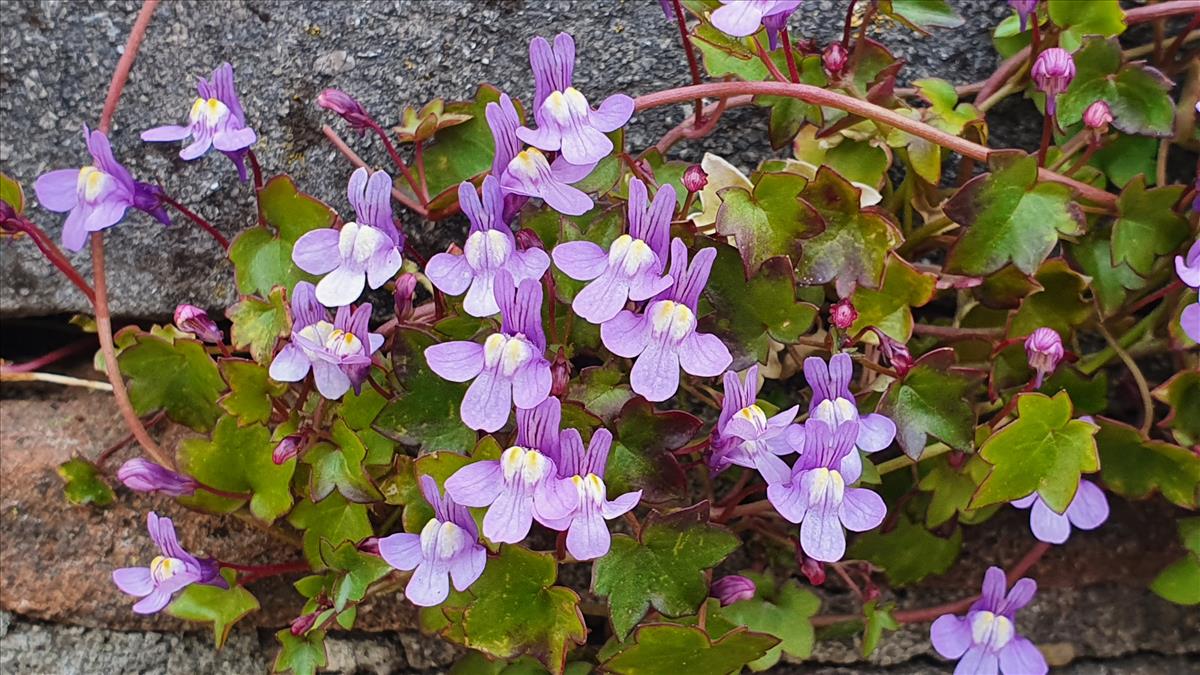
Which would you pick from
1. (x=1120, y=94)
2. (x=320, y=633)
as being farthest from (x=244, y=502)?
(x=1120, y=94)

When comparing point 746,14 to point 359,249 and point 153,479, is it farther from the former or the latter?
point 153,479

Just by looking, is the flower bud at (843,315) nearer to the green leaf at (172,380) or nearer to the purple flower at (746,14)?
the purple flower at (746,14)

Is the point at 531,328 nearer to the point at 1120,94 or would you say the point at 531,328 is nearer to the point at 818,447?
the point at 818,447

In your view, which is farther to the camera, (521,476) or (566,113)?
(566,113)

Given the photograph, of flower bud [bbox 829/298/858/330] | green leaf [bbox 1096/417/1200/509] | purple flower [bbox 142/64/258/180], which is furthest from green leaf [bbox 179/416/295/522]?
green leaf [bbox 1096/417/1200/509]

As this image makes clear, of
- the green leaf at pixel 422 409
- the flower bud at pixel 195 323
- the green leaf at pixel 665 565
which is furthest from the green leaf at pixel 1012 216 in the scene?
the flower bud at pixel 195 323

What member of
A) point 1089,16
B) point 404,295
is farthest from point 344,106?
point 1089,16
